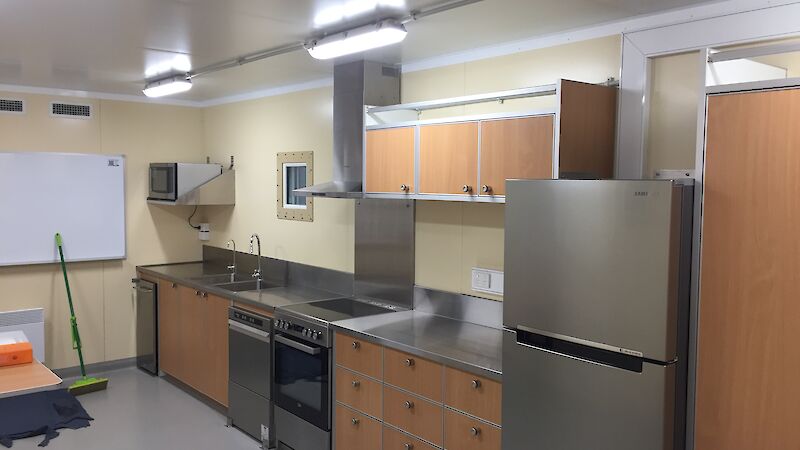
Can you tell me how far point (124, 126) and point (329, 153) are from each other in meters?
2.42

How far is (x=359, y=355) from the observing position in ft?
11.8

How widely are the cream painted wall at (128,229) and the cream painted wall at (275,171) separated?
12.5 inches

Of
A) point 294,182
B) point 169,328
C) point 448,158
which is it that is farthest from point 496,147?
point 169,328

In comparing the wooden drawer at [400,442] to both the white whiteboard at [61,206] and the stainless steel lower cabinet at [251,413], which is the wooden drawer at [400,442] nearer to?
the stainless steel lower cabinet at [251,413]

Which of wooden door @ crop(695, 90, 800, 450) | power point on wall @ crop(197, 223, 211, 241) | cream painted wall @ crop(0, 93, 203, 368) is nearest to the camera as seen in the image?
wooden door @ crop(695, 90, 800, 450)

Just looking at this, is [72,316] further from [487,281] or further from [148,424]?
[487,281]

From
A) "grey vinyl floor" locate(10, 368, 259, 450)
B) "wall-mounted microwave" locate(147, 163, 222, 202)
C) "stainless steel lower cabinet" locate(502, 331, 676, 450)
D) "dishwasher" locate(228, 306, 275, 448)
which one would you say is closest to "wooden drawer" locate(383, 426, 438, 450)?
"stainless steel lower cabinet" locate(502, 331, 676, 450)

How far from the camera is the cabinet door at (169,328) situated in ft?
18.3

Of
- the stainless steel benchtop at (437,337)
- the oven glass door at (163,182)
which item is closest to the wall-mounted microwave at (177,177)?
the oven glass door at (163,182)

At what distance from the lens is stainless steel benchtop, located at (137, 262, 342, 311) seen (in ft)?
14.7

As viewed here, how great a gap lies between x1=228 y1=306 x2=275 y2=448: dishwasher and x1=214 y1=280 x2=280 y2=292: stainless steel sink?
16.6 inches

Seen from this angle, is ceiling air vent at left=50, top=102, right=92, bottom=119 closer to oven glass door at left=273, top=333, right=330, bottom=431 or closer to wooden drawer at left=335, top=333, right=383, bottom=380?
oven glass door at left=273, top=333, right=330, bottom=431

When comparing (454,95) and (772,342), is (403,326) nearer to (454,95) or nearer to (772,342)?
(454,95)

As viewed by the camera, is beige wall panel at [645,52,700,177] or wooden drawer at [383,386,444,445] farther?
wooden drawer at [383,386,444,445]
